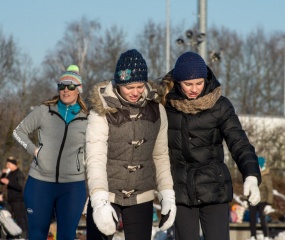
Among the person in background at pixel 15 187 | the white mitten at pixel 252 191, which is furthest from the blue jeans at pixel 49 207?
the person in background at pixel 15 187

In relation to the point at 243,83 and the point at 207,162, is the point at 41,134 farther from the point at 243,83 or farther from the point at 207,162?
the point at 243,83

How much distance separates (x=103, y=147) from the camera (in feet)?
19.9

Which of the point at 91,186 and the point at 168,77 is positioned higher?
the point at 168,77

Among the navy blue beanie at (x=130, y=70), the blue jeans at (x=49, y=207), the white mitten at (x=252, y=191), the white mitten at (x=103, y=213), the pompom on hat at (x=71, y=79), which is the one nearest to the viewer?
the white mitten at (x=103, y=213)

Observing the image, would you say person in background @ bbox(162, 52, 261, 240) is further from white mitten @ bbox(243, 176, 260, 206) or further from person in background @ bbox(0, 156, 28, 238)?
person in background @ bbox(0, 156, 28, 238)

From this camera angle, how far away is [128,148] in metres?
6.18

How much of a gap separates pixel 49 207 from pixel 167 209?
2057 millimetres

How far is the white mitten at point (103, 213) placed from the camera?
19.1 feet

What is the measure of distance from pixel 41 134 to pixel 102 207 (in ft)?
8.52

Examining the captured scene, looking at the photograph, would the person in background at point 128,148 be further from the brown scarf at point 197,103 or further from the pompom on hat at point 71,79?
the pompom on hat at point 71,79

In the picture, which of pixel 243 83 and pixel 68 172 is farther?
pixel 243 83

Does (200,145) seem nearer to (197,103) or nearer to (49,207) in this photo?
(197,103)

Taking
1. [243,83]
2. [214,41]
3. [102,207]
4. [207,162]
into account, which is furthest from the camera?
[214,41]

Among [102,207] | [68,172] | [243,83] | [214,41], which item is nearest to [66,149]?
[68,172]
